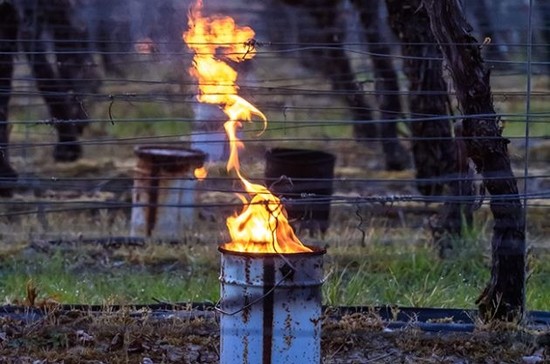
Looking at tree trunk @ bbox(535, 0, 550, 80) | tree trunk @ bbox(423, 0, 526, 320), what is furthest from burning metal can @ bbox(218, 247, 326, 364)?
tree trunk @ bbox(535, 0, 550, 80)

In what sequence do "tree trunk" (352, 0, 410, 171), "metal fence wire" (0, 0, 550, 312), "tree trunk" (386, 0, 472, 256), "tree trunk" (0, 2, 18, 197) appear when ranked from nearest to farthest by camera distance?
"metal fence wire" (0, 0, 550, 312) → "tree trunk" (386, 0, 472, 256) → "tree trunk" (0, 2, 18, 197) → "tree trunk" (352, 0, 410, 171)

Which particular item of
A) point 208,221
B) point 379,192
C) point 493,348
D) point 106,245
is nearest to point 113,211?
point 208,221

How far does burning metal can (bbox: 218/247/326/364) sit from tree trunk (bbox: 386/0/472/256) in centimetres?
325

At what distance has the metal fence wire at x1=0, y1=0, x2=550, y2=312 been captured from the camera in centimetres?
630

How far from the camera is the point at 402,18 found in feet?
27.0

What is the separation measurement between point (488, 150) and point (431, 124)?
3.12 metres

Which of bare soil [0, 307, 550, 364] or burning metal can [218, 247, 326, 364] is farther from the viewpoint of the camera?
bare soil [0, 307, 550, 364]

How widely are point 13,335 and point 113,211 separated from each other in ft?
13.3

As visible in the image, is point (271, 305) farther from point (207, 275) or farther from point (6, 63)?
point (6, 63)

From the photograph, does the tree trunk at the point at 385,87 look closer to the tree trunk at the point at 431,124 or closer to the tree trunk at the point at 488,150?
the tree trunk at the point at 431,124

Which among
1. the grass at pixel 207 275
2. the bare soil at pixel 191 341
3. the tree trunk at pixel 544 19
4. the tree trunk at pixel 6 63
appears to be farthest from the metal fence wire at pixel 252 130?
the bare soil at pixel 191 341

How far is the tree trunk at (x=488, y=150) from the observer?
5.57m

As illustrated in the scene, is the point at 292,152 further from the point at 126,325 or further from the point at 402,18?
the point at 126,325

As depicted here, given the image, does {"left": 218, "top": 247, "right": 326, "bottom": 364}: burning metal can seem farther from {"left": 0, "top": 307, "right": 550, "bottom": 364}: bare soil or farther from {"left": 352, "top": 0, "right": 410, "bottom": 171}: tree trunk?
{"left": 352, "top": 0, "right": 410, "bottom": 171}: tree trunk
